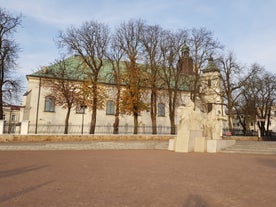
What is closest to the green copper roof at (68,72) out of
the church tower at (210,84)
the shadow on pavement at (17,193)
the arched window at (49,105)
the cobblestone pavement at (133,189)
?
the arched window at (49,105)

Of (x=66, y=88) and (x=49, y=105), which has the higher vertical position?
(x=66, y=88)

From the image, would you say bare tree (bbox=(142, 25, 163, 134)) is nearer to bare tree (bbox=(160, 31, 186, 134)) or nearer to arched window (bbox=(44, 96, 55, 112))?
bare tree (bbox=(160, 31, 186, 134))

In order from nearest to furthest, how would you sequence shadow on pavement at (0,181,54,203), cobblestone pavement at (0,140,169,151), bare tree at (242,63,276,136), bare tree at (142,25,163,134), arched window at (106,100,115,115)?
shadow on pavement at (0,181,54,203) < cobblestone pavement at (0,140,169,151) < bare tree at (142,25,163,134) < bare tree at (242,63,276,136) < arched window at (106,100,115,115)

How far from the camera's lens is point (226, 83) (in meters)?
37.1

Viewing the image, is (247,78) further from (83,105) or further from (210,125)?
(83,105)

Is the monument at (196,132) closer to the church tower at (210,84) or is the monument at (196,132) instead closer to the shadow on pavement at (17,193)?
the church tower at (210,84)

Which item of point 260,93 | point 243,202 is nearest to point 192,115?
point 243,202

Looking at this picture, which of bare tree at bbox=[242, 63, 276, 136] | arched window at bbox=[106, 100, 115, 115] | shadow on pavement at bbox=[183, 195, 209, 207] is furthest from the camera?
arched window at bbox=[106, 100, 115, 115]

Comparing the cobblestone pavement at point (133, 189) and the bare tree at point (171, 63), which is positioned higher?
the bare tree at point (171, 63)

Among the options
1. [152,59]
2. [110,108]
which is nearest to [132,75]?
[152,59]

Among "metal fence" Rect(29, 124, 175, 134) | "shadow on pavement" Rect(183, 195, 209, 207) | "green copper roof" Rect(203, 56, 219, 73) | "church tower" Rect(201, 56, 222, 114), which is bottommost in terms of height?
"shadow on pavement" Rect(183, 195, 209, 207)

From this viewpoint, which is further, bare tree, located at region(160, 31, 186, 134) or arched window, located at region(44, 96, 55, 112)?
arched window, located at region(44, 96, 55, 112)

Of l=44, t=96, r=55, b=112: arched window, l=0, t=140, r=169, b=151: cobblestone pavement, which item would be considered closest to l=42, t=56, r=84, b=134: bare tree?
l=44, t=96, r=55, b=112: arched window

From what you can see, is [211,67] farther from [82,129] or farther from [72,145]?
[72,145]
